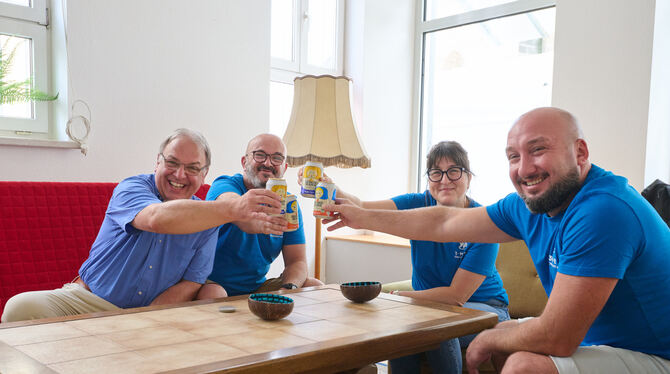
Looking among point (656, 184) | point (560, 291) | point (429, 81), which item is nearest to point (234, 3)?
point (429, 81)

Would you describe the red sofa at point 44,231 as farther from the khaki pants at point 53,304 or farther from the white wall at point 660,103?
the white wall at point 660,103

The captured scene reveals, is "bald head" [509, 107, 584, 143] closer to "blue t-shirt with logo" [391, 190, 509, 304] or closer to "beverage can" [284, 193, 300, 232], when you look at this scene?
"blue t-shirt with logo" [391, 190, 509, 304]

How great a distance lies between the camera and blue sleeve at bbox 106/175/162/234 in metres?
1.85

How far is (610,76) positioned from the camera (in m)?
3.18

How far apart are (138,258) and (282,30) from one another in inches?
106

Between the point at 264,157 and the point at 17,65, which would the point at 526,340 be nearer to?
the point at 264,157

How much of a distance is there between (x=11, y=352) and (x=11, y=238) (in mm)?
1338

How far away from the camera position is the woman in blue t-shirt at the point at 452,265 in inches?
78.4

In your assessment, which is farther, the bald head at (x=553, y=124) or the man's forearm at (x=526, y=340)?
the bald head at (x=553, y=124)

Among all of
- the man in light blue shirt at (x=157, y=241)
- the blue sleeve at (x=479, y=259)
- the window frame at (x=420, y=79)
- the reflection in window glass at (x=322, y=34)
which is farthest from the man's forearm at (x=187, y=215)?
the window frame at (x=420, y=79)

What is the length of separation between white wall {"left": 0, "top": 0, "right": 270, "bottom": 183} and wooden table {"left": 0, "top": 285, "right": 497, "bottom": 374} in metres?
1.73

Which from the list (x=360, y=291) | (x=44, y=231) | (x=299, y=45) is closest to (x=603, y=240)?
(x=360, y=291)

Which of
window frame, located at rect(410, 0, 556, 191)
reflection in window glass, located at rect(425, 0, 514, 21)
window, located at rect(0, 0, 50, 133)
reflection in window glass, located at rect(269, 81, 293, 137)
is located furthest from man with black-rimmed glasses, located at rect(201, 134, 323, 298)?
reflection in window glass, located at rect(425, 0, 514, 21)

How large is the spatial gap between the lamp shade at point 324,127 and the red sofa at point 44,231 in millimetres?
1052
